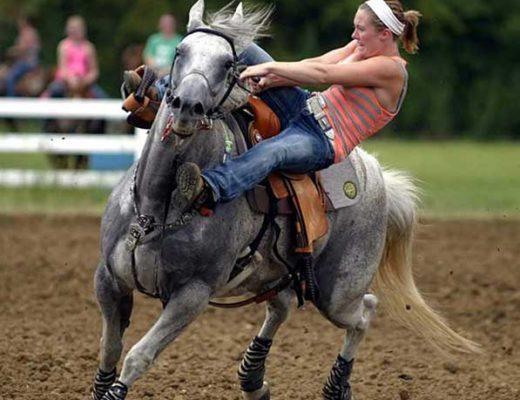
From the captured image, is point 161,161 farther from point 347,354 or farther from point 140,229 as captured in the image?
point 347,354

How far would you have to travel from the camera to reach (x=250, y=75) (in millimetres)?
6211

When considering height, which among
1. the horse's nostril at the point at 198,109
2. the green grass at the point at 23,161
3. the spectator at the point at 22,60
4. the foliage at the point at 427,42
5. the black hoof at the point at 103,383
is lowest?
the foliage at the point at 427,42

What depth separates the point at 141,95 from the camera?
6359 mm

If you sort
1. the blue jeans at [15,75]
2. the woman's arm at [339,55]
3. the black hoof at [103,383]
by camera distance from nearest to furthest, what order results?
the black hoof at [103,383] → the woman's arm at [339,55] → the blue jeans at [15,75]

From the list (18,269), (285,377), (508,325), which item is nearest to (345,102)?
(285,377)

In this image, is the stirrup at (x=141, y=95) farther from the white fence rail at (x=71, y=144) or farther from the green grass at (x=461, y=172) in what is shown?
the white fence rail at (x=71, y=144)

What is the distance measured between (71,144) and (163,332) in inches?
380

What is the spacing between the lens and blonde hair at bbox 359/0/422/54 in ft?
22.1

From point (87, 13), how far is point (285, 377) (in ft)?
77.7

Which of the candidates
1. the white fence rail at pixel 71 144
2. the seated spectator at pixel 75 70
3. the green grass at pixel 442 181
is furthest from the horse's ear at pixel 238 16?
the seated spectator at pixel 75 70

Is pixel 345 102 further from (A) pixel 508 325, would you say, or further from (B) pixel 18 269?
(B) pixel 18 269

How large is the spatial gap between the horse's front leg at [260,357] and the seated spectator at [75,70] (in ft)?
36.2

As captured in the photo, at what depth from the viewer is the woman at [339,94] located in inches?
253

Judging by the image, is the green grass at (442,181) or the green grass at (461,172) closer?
the green grass at (442,181)
